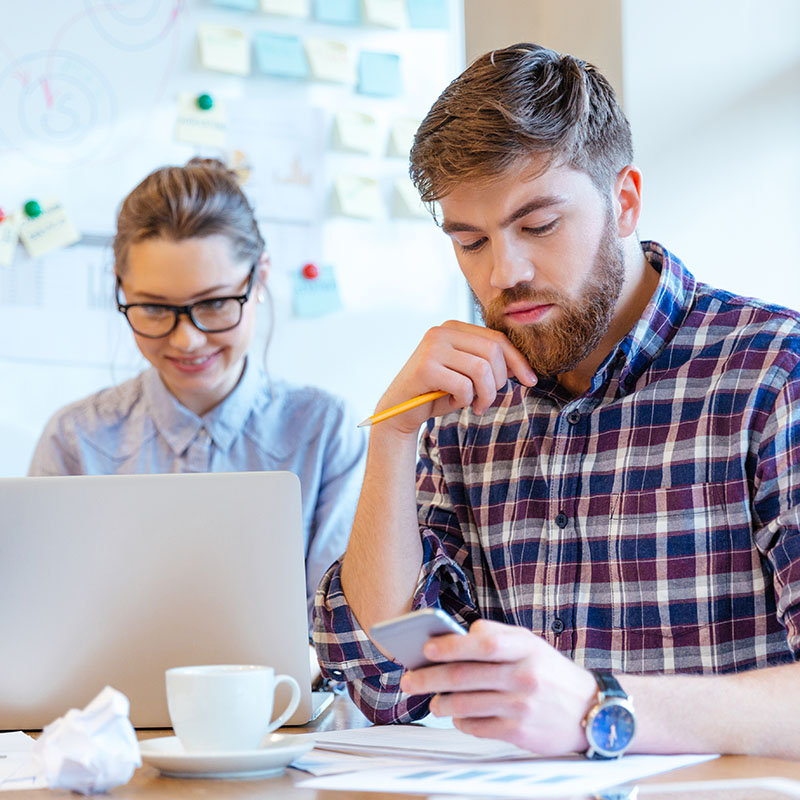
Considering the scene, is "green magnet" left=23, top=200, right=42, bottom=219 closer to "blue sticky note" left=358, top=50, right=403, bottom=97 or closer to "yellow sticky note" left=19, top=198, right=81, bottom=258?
"yellow sticky note" left=19, top=198, right=81, bottom=258

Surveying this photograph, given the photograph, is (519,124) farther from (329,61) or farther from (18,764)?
(329,61)

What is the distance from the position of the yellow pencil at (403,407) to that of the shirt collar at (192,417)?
0.89 meters

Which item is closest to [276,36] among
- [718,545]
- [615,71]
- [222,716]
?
[615,71]

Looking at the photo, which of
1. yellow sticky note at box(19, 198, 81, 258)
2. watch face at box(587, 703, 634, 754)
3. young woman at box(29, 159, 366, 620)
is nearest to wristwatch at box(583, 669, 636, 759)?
watch face at box(587, 703, 634, 754)

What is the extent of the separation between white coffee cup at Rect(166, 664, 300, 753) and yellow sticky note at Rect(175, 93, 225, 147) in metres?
1.66

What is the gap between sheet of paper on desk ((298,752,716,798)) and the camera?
673 millimetres

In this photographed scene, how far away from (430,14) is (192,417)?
106 centimetres

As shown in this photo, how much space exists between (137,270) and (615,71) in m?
1.04

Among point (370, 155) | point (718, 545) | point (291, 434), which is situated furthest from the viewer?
point (370, 155)

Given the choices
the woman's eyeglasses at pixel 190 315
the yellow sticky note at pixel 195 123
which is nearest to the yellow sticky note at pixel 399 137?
the yellow sticky note at pixel 195 123

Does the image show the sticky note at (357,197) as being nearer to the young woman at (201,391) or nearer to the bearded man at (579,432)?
the young woman at (201,391)

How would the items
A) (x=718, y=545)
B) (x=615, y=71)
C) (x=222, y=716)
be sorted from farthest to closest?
(x=615, y=71) → (x=718, y=545) → (x=222, y=716)

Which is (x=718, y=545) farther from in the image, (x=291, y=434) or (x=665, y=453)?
(x=291, y=434)

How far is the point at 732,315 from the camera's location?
3.88 feet
